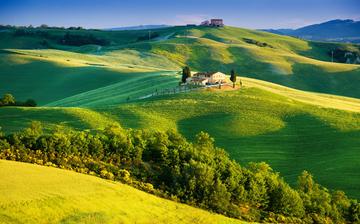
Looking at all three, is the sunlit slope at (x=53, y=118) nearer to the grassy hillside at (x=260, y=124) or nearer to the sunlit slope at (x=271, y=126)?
the grassy hillside at (x=260, y=124)

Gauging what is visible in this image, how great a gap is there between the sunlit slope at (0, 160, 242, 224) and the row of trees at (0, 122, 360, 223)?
3020 millimetres

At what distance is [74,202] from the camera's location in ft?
128

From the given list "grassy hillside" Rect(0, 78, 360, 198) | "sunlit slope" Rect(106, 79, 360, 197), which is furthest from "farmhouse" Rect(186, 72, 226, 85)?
"sunlit slope" Rect(106, 79, 360, 197)

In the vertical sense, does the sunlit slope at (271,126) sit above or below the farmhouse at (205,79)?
below

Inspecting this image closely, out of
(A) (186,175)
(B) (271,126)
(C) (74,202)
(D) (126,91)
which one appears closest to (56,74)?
(D) (126,91)

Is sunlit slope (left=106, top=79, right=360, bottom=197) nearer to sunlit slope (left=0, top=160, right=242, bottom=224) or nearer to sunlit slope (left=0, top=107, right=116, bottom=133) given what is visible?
sunlit slope (left=0, top=107, right=116, bottom=133)

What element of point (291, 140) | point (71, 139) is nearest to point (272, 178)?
point (71, 139)

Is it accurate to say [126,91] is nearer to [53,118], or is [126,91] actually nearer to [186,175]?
[53,118]

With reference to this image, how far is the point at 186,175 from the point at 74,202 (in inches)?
541

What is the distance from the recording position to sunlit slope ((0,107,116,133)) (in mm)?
78375

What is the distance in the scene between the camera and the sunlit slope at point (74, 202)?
36.3 metres

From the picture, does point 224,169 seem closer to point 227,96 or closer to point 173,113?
point 173,113

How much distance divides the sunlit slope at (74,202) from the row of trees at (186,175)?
3.02 m

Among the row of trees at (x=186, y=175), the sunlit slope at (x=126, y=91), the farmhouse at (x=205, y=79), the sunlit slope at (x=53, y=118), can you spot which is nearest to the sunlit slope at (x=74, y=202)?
the row of trees at (x=186, y=175)
